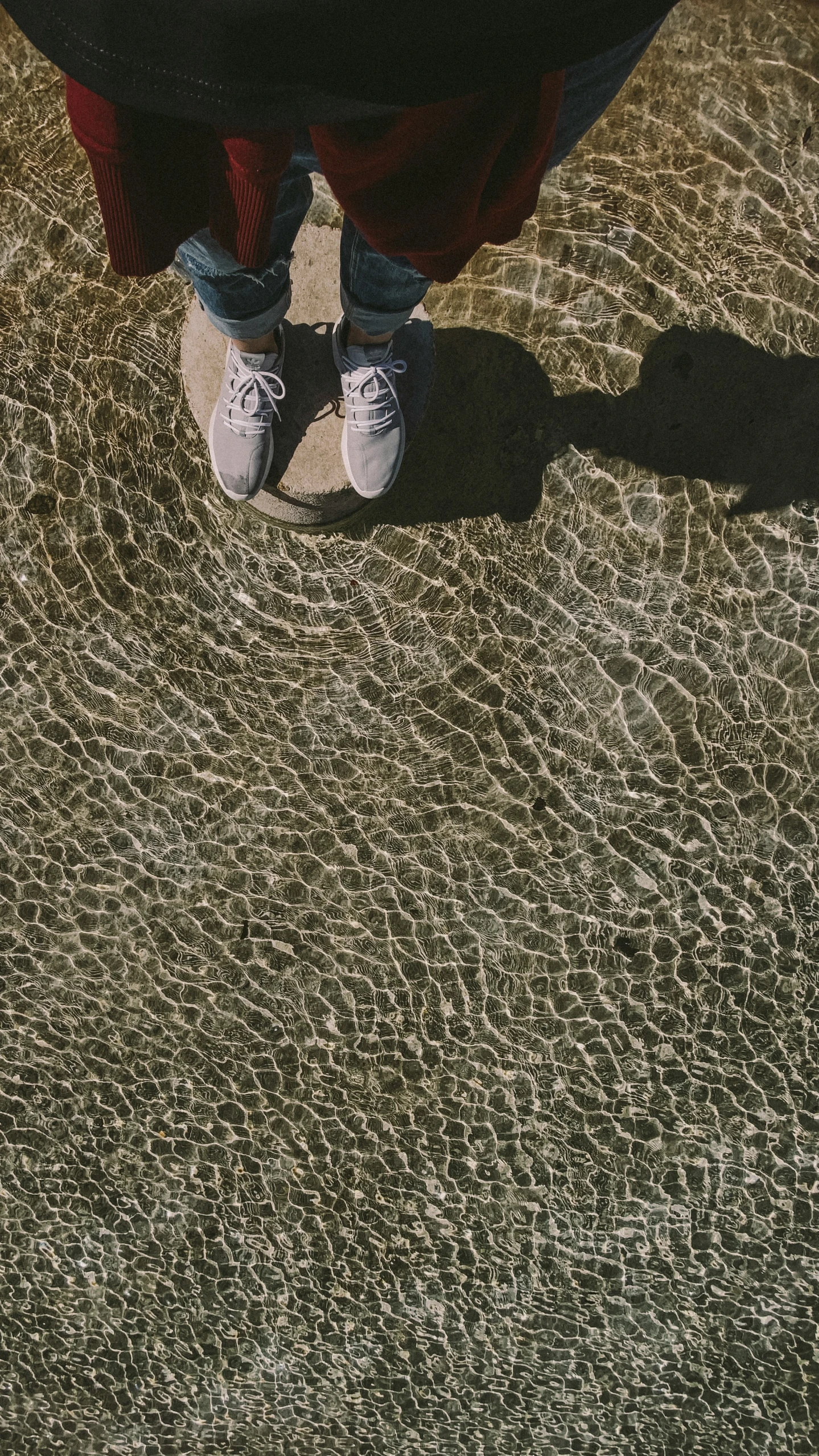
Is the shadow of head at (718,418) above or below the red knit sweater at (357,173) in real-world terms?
below

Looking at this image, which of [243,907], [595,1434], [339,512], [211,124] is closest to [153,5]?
[211,124]

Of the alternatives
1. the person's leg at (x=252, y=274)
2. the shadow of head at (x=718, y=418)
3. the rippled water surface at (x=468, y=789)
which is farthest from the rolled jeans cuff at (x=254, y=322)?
the shadow of head at (x=718, y=418)

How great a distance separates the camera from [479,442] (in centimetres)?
114

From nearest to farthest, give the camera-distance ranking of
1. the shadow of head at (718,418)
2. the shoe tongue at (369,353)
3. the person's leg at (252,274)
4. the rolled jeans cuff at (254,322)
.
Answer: the person's leg at (252,274)
the rolled jeans cuff at (254,322)
the shoe tongue at (369,353)
the shadow of head at (718,418)

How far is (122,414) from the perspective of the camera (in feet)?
3.71

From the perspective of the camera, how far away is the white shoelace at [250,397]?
1038mm

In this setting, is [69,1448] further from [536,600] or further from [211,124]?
[211,124]

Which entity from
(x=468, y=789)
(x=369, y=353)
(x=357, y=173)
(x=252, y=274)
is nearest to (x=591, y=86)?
(x=357, y=173)

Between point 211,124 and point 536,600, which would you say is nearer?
point 211,124

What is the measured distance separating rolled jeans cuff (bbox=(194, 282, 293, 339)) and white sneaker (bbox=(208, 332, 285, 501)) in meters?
0.08

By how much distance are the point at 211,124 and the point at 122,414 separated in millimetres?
689

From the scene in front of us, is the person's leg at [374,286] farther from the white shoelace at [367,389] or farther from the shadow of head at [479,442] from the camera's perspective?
the shadow of head at [479,442]

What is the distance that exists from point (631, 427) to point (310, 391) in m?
0.35

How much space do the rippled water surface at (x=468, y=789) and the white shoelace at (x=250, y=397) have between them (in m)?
0.10
